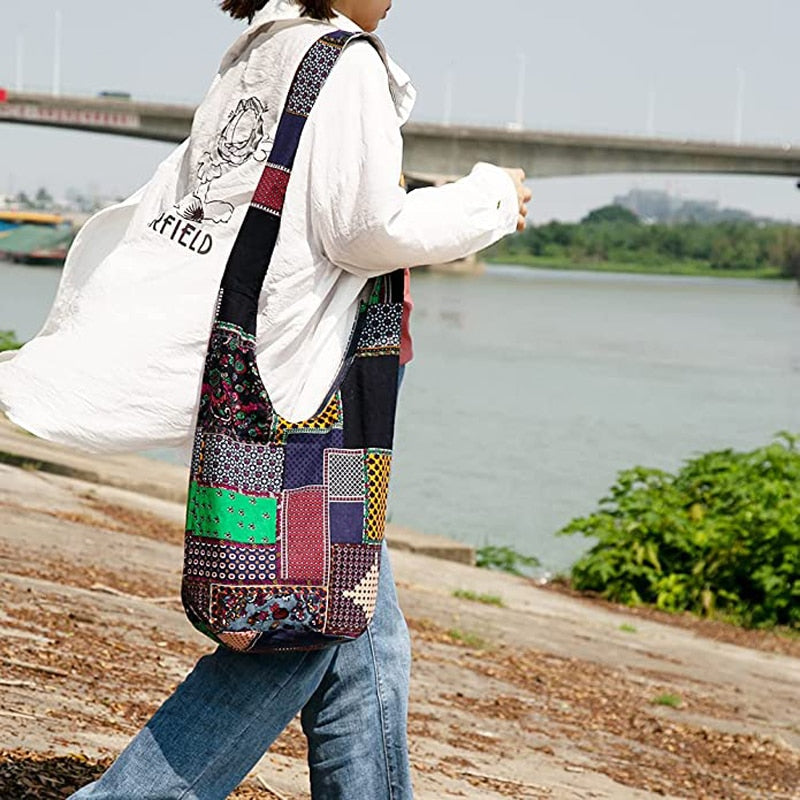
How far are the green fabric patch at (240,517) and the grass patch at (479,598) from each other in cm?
546

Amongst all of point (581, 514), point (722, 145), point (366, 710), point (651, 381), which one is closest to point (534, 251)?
point (722, 145)

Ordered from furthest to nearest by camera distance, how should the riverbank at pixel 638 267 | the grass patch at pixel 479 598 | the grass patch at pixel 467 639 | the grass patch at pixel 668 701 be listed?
the riverbank at pixel 638 267 < the grass patch at pixel 479 598 < the grass patch at pixel 467 639 < the grass patch at pixel 668 701

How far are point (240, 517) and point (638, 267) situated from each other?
7607cm

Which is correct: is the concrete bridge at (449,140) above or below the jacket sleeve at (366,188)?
above

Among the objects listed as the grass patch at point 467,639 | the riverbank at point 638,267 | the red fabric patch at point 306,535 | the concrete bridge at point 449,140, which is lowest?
the grass patch at point 467,639

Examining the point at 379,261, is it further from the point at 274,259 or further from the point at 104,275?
the point at 104,275

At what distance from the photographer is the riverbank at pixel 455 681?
151 inches

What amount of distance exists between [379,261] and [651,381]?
82.6 ft

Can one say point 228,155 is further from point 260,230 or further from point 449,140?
point 449,140

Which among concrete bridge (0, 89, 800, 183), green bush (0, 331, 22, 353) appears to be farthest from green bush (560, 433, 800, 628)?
concrete bridge (0, 89, 800, 183)

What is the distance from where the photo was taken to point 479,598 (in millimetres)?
7703

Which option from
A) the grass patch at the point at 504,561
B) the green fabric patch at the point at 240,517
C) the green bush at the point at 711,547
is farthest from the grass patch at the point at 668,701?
the grass patch at the point at 504,561

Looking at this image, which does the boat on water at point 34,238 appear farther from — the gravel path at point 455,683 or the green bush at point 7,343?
the gravel path at point 455,683

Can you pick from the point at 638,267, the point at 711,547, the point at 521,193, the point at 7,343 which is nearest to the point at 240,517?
the point at 521,193
